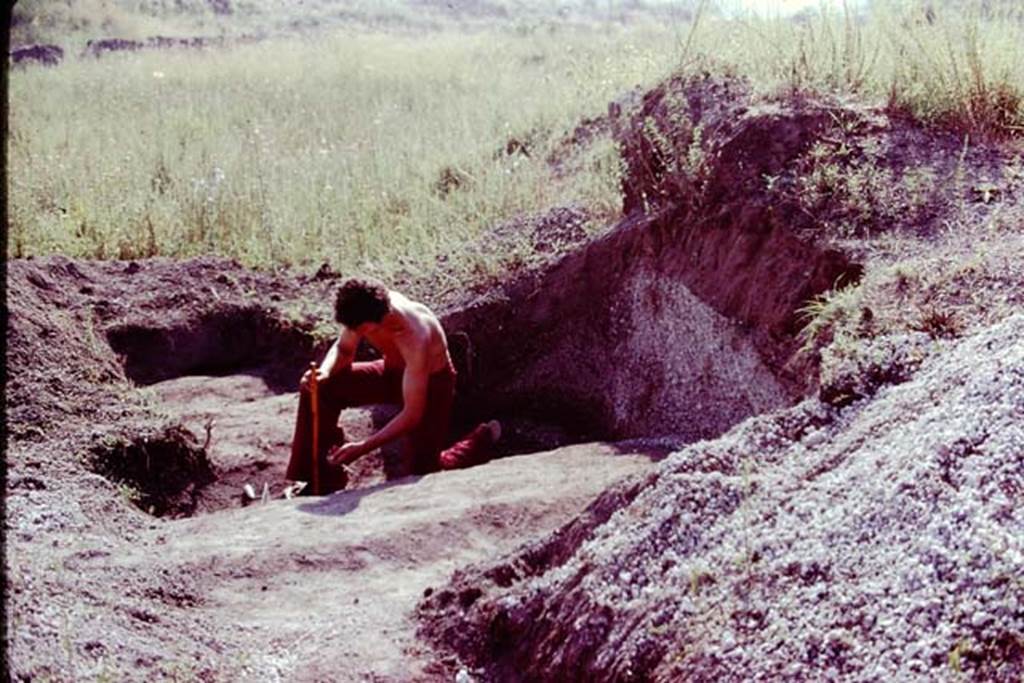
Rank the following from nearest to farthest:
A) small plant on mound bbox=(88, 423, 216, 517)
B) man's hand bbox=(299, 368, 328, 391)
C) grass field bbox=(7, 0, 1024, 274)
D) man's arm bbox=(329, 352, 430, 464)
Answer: small plant on mound bbox=(88, 423, 216, 517), man's arm bbox=(329, 352, 430, 464), man's hand bbox=(299, 368, 328, 391), grass field bbox=(7, 0, 1024, 274)

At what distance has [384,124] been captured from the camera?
13438mm

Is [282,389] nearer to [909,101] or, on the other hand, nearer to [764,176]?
[764,176]

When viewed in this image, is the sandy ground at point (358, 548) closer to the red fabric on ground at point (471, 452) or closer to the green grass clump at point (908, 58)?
the red fabric on ground at point (471, 452)

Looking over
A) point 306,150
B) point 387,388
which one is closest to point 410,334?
point 387,388

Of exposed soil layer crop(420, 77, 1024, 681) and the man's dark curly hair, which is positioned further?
the man's dark curly hair

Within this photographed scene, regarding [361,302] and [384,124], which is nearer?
[361,302]

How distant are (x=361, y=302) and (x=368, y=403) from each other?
0.99 metres

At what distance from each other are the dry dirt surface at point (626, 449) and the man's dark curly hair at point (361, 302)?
908 millimetres

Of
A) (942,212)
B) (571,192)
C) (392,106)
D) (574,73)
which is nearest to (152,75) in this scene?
(392,106)

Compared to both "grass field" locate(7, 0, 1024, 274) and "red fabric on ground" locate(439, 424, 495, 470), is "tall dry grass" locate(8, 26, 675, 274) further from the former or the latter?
"red fabric on ground" locate(439, 424, 495, 470)

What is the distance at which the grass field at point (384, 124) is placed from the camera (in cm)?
782

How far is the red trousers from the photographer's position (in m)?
7.03

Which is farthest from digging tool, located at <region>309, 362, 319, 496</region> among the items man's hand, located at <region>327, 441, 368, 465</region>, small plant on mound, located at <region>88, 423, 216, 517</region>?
small plant on mound, located at <region>88, 423, 216, 517</region>

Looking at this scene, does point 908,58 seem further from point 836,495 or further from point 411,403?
point 836,495
